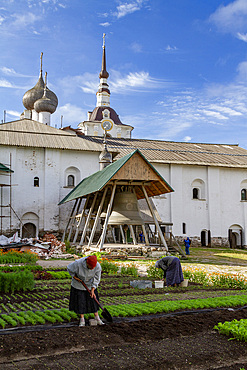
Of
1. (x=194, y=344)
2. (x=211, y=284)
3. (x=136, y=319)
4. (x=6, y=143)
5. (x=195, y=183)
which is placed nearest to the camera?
(x=194, y=344)

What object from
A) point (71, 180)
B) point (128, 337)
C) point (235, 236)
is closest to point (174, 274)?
point (128, 337)

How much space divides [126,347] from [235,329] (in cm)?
155

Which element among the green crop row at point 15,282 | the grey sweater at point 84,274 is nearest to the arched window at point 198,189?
the green crop row at point 15,282

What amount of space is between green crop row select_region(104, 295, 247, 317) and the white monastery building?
16408 mm

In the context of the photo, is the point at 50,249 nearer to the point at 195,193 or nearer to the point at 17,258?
the point at 17,258

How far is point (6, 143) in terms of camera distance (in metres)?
24.7

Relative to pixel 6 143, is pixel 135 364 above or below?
below

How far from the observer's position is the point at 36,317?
5680 mm

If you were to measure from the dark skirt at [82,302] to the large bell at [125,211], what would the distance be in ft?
34.9

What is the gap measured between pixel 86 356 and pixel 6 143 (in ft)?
72.4

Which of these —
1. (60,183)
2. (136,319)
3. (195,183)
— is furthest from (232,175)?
(136,319)

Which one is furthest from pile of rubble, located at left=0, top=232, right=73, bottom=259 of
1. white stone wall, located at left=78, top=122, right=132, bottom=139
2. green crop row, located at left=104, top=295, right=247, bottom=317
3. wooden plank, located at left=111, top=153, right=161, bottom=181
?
white stone wall, located at left=78, top=122, right=132, bottom=139

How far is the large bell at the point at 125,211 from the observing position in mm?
16562

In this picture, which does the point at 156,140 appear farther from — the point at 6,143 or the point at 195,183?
the point at 6,143
